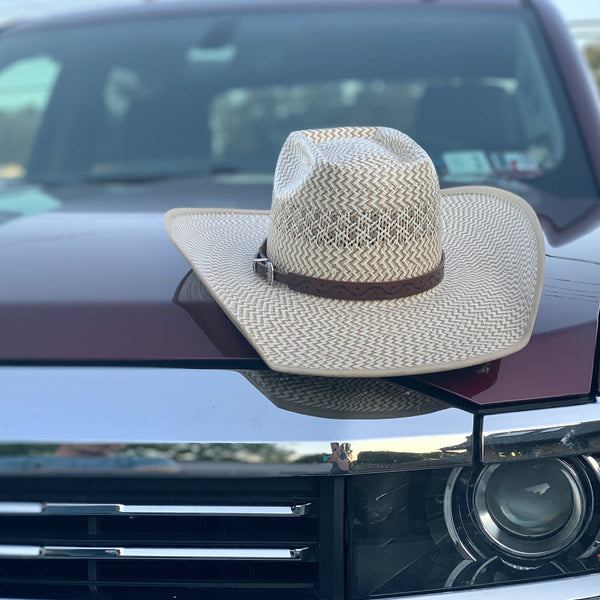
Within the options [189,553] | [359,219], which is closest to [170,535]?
[189,553]

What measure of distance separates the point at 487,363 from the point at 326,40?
4.90ft

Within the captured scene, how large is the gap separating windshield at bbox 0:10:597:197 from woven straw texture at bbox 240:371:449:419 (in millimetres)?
1026

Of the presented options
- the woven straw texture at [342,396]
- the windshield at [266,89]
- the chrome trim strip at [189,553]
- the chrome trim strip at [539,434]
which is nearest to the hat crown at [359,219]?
the woven straw texture at [342,396]

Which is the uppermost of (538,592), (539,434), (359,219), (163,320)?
(359,219)

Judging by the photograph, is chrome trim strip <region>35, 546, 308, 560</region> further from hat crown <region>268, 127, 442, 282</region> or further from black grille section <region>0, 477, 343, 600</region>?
hat crown <region>268, 127, 442, 282</region>

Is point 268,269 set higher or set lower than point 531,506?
higher

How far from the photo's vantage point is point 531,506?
1211 mm

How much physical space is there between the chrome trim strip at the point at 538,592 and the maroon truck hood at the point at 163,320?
0.25 meters

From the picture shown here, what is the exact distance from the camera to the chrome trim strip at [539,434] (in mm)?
1167

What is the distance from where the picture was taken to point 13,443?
3.88 ft

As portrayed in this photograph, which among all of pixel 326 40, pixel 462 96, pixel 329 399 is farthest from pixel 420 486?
pixel 326 40

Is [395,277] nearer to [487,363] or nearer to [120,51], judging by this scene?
[487,363]

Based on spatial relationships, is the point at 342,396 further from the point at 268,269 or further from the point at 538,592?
the point at 538,592

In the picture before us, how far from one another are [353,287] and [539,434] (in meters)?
0.33
